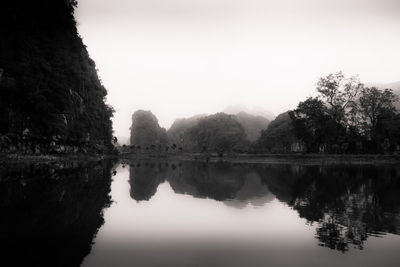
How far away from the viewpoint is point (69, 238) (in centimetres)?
1211

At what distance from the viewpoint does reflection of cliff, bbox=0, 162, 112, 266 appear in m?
10.2

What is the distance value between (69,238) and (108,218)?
12.7 ft

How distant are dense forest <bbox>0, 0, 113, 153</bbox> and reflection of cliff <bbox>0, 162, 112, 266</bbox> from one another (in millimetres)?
29601

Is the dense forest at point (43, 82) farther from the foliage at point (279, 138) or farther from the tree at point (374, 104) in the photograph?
the foliage at point (279, 138)

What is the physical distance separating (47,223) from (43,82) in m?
53.1

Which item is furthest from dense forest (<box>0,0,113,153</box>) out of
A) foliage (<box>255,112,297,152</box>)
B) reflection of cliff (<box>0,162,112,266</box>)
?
foliage (<box>255,112,297,152</box>)

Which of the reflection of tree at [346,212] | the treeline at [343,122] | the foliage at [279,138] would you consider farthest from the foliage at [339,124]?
the reflection of tree at [346,212]

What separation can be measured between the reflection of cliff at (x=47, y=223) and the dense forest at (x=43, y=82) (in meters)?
29.6

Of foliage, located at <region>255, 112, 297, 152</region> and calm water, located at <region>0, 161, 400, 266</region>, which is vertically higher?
foliage, located at <region>255, 112, 297, 152</region>

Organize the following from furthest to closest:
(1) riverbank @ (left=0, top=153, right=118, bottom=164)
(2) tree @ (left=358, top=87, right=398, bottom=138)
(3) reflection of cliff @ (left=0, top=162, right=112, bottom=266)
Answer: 1. (2) tree @ (left=358, top=87, right=398, bottom=138)
2. (1) riverbank @ (left=0, top=153, right=118, bottom=164)
3. (3) reflection of cliff @ (left=0, top=162, right=112, bottom=266)

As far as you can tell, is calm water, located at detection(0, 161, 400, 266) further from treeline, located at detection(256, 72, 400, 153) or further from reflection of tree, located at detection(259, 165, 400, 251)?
treeline, located at detection(256, 72, 400, 153)

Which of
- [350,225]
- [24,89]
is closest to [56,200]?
[350,225]

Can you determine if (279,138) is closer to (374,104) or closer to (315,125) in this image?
(374,104)

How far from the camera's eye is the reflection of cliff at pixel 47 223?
33.4 feet
